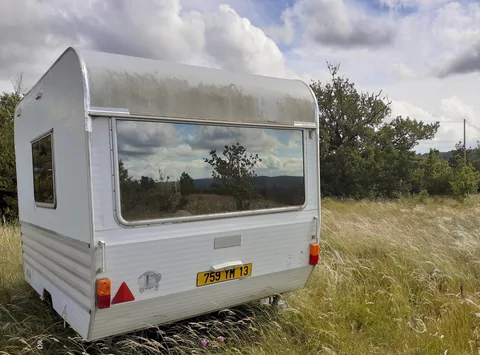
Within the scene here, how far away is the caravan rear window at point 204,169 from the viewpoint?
9.97 feet

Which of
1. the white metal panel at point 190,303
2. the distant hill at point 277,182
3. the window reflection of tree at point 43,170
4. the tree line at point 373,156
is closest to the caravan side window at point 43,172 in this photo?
the window reflection of tree at point 43,170

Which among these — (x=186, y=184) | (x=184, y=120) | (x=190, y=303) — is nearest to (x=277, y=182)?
(x=186, y=184)

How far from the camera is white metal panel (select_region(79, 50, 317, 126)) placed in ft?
9.70

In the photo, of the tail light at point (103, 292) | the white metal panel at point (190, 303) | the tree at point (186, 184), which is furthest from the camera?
the tree at point (186, 184)

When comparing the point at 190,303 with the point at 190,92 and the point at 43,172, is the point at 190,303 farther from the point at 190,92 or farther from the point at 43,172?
the point at 43,172

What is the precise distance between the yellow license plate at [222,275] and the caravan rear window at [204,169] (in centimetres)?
54

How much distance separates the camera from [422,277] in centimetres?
508

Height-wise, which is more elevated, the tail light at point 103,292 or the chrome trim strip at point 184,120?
the chrome trim strip at point 184,120

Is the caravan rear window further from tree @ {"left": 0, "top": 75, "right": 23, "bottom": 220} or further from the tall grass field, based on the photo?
tree @ {"left": 0, "top": 75, "right": 23, "bottom": 220}

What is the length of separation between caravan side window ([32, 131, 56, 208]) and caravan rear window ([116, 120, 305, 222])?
103 cm

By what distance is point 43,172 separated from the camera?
3.90m

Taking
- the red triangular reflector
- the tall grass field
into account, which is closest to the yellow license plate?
the tall grass field

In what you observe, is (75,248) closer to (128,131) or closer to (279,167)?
(128,131)

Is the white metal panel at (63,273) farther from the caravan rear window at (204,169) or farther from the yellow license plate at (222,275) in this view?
the yellow license plate at (222,275)
